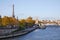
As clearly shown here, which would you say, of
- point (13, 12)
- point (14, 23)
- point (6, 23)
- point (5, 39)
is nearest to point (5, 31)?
point (5, 39)

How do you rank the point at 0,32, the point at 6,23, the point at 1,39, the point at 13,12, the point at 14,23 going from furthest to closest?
the point at 13,12 < the point at 14,23 < the point at 6,23 < the point at 0,32 < the point at 1,39

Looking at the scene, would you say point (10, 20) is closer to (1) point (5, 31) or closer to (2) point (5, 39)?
(1) point (5, 31)

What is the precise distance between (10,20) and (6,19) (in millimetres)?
2046

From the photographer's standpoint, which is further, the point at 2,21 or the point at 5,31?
the point at 2,21

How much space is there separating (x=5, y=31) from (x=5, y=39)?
8.19 metres

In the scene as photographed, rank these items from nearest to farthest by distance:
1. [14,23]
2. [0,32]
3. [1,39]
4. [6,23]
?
[1,39] → [0,32] → [6,23] → [14,23]

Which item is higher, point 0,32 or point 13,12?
point 13,12

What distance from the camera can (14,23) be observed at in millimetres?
61000

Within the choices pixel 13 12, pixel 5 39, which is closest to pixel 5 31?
pixel 5 39

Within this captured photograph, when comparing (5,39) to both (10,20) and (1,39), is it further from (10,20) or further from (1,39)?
(10,20)

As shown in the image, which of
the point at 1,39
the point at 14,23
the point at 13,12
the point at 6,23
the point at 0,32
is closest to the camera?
the point at 1,39

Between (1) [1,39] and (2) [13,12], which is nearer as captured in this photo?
(1) [1,39]

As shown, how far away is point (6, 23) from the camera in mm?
55219

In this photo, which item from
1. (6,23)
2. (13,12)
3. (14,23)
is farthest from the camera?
(13,12)
